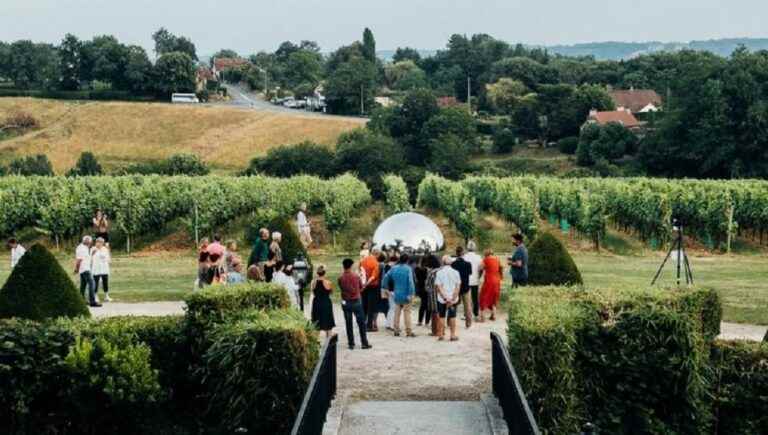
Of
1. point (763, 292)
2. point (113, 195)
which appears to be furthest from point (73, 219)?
point (763, 292)

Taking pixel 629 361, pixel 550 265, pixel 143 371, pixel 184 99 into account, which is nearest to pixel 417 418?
pixel 629 361

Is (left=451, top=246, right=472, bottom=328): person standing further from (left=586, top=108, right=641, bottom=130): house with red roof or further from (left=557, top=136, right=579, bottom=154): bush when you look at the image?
(left=586, top=108, right=641, bottom=130): house with red roof

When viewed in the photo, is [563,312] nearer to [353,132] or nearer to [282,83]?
[353,132]

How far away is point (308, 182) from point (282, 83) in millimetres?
126938

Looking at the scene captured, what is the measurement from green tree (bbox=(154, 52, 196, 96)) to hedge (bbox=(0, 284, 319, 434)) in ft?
376

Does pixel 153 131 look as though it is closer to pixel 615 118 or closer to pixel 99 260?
pixel 615 118

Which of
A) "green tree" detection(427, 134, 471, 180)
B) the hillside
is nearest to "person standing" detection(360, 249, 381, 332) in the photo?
"green tree" detection(427, 134, 471, 180)

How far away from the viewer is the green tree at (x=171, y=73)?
12606 cm

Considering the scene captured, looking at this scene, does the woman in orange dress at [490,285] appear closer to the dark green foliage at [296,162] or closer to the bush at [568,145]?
the dark green foliage at [296,162]

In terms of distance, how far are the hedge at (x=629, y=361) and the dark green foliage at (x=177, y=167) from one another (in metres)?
75.8

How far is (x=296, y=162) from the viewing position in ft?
285

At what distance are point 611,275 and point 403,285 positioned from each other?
12.0m

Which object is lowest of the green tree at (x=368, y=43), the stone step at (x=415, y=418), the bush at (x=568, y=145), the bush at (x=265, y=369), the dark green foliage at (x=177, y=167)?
the stone step at (x=415, y=418)

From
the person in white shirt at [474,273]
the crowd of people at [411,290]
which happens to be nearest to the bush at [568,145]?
the crowd of people at [411,290]
